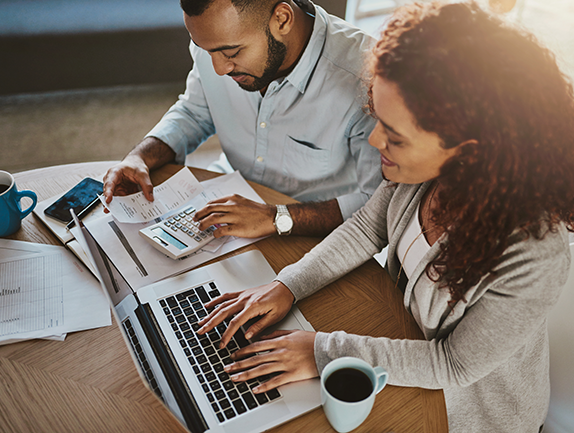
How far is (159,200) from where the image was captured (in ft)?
3.71

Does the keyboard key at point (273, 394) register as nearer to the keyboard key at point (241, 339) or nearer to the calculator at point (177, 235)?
the keyboard key at point (241, 339)

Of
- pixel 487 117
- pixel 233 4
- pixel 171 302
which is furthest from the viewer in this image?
pixel 233 4

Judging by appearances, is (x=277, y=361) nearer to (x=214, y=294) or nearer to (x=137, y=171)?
(x=214, y=294)

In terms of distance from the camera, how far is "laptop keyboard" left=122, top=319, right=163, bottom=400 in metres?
0.70

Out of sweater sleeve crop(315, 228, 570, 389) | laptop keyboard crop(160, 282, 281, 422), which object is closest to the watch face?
laptop keyboard crop(160, 282, 281, 422)

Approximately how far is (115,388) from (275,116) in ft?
2.82

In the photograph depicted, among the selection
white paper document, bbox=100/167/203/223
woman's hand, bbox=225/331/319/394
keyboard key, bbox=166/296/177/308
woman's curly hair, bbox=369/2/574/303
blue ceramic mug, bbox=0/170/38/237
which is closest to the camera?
woman's curly hair, bbox=369/2/574/303

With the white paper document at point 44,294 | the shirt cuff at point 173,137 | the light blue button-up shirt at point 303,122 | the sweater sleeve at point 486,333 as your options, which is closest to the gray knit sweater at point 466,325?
the sweater sleeve at point 486,333

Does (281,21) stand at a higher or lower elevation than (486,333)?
higher

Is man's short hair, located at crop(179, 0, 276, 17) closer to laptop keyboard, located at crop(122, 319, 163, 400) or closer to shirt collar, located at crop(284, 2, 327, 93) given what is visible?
shirt collar, located at crop(284, 2, 327, 93)

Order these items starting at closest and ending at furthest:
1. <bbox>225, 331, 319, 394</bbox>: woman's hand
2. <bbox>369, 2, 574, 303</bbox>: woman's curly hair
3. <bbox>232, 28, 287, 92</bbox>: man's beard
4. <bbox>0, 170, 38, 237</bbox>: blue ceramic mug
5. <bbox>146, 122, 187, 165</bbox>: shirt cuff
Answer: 1. <bbox>369, 2, 574, 303</bbox>: woman's curly hair
2. <bbox>225, 331, 319, 394</bbox>: woman's hand
3. <bbox>0, 170, 38, 237</bbox>: blue ceramic mug
4. <bbox>232, 28, 287, 92</bbox>: man's beard
5. <bbox>146, 122, 187, 165</bbox>: shirt cuff

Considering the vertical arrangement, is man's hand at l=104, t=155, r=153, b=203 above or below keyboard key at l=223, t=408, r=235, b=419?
below

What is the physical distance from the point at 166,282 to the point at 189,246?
108mm

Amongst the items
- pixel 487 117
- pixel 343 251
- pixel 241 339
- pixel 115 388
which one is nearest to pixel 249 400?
pixel 241 339
